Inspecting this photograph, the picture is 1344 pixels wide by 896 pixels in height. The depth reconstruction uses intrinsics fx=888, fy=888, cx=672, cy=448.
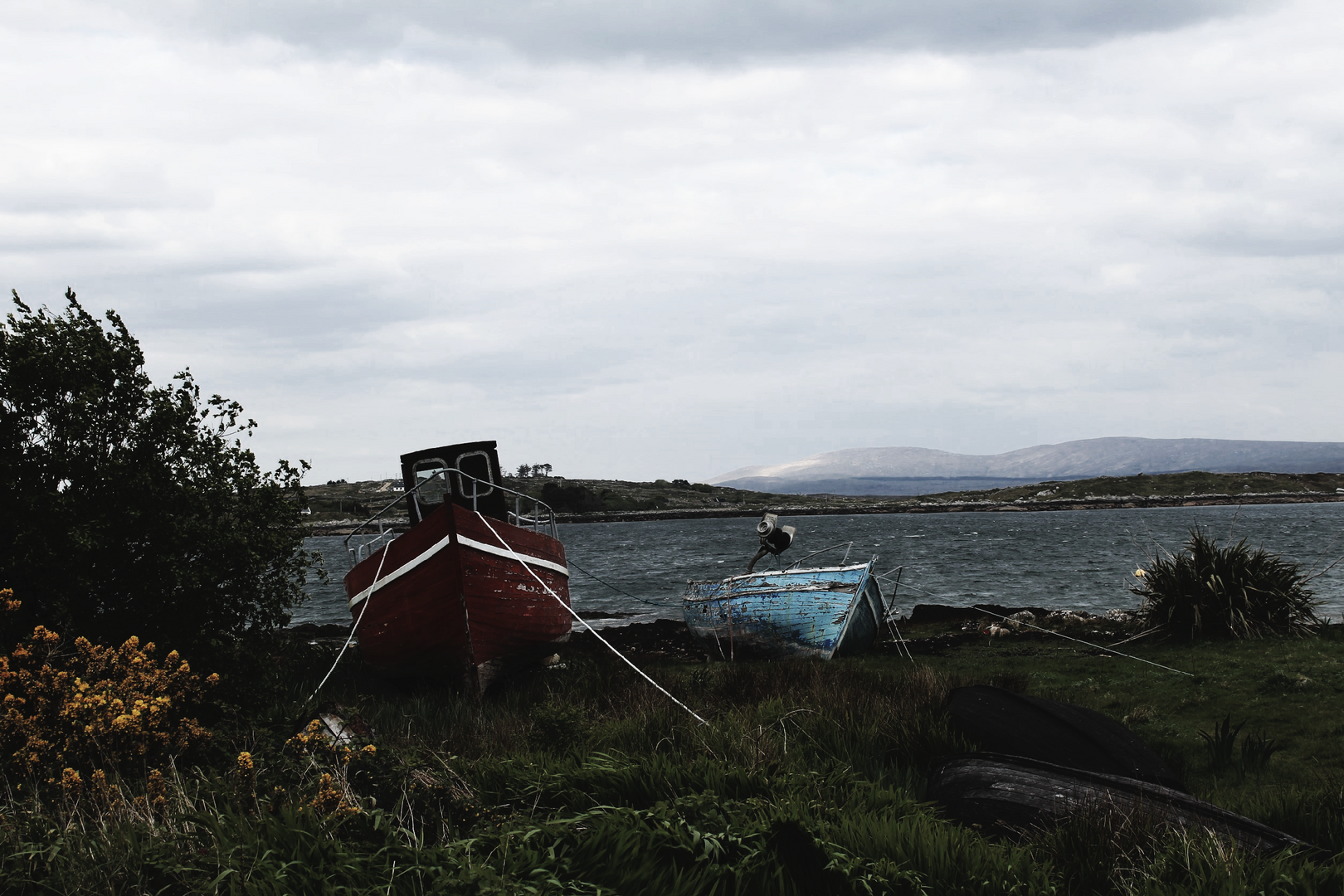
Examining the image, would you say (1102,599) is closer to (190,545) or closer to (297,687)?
(297,687)

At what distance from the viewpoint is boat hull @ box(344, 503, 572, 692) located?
40.7 feet

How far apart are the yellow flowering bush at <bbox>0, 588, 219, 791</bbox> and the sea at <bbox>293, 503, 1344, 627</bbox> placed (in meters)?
4.83

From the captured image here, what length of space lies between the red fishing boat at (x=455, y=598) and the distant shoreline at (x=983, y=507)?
385ft

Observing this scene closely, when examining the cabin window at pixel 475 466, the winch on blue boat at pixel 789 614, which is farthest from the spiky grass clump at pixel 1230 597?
the cabin window at pixel 475 466

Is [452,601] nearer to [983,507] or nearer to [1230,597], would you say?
[1230,597]

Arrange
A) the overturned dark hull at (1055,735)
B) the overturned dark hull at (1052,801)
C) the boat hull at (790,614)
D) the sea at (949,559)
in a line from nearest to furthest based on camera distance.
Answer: the overturned dark hull at (1052,801) → the overturned dark hull at (1055,735) → the boat hull at (790,614) → the sea at (949,559)

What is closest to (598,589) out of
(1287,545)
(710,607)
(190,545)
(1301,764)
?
(710,607)

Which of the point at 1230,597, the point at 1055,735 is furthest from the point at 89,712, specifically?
the point at 1230,597

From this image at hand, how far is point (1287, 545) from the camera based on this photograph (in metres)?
52.1

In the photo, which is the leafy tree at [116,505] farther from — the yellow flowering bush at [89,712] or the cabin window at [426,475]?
the cabin window at [426,475]

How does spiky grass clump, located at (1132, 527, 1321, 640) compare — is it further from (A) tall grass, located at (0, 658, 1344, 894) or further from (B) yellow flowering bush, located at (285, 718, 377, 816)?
Answer: (B) yellow flowering bush, located at (285, 718, 377, 816)

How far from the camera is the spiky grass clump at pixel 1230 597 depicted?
13906 millimetres

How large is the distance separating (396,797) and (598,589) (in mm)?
35771

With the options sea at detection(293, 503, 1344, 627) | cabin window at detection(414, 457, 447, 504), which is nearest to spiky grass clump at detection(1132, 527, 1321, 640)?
sea at detection(293, 503, 1344, 627)
